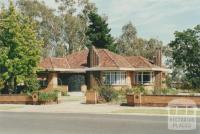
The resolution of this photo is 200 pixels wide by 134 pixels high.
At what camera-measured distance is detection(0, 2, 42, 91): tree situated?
4534cm

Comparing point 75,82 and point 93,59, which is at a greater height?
point 93,59

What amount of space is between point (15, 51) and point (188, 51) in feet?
121

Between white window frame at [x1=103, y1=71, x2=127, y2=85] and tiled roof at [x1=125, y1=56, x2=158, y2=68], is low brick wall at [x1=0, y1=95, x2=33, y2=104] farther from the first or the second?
tiled roof at [x1=125, y1=56, x2=158, y2=68]

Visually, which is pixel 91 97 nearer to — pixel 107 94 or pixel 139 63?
pixel 107 94

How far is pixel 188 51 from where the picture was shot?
243 ft

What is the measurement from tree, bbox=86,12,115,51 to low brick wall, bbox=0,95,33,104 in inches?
1410

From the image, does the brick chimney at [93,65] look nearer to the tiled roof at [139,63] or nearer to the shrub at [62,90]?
the shrub at [62,90]

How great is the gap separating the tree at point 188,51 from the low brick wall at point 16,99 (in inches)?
1501

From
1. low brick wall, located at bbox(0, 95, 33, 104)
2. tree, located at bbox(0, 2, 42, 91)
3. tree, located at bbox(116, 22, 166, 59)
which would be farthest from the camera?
tree, located at bbox(116, 22, 166, 59)

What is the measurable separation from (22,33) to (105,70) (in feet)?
38.6

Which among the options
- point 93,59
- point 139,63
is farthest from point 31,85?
point 139,63

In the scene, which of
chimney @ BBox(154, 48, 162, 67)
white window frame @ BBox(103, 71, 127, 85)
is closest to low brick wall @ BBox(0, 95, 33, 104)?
white window frame @ BBox(103, 71, 127, 85)

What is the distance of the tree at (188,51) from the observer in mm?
72750

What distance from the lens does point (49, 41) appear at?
90.0 meters
